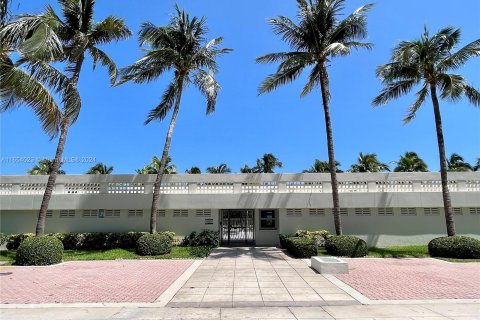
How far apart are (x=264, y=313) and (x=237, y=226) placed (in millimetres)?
13909

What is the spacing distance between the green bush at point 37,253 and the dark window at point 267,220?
34.7 ft

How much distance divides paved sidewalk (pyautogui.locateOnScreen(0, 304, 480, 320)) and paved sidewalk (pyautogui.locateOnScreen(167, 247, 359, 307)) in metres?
0.47

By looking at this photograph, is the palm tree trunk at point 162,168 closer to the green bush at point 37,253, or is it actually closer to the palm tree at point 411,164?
the green bush at point 37,253

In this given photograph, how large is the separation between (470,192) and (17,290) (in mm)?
20332

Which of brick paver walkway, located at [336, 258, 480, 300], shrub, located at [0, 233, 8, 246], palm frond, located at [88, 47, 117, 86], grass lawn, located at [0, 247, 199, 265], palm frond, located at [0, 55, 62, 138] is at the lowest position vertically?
brick paver walkway, located at [336, 258, 480, 300]

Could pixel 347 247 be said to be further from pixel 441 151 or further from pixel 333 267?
pixel 441 151

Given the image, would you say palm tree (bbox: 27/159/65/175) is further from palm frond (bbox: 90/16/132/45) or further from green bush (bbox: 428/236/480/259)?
green bush (bbox: 428/236/480/259)

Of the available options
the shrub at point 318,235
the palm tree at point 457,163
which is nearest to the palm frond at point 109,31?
the shrub at point 318,235

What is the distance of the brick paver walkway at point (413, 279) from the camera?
28.3 feet

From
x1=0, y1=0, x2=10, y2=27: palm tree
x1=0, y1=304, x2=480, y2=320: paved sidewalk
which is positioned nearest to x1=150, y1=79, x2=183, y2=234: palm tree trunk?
x1=0, y1=0, x2=10, y2=27: palm tree

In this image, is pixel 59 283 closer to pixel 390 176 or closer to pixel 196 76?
pixel 196 76

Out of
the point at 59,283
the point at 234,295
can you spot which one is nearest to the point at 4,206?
the point at 59,283

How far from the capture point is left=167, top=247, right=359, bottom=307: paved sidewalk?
7965mm

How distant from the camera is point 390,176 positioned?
19250 millimetres
